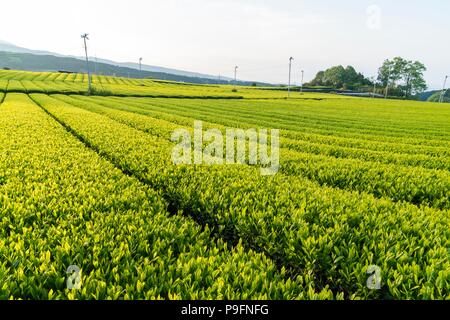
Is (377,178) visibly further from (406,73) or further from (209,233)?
(406,73)

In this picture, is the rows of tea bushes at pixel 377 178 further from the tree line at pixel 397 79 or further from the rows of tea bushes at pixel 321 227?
the tree line at pixel 397 79

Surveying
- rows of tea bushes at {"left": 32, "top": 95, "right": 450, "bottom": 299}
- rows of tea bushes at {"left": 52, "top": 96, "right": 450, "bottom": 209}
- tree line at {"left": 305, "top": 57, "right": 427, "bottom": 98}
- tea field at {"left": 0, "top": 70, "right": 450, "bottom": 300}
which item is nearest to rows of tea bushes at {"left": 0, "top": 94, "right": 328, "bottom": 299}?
tea field at {"left": 0, "top": 70, "right": 450, "bottom": 300}

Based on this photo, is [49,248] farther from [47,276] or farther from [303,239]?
[303,239]

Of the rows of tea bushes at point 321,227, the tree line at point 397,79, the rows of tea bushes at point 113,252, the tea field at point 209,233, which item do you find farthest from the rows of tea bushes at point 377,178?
the tree line at point 397,79

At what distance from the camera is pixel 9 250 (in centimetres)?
374

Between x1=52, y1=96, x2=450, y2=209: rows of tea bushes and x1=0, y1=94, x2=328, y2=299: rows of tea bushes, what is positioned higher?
x1=0, y1=94, x2=328, y2=299: rows of tea bushes

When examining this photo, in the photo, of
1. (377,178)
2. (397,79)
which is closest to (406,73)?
(397,79)

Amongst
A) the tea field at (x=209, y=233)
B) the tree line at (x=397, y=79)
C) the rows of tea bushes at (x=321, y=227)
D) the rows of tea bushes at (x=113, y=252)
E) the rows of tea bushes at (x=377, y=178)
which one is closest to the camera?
the rows of tea bushes at (x=113, y=252)

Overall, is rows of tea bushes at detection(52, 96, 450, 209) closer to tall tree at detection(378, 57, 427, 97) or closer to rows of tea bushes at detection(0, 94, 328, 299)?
rows of tea bushes at detection(0, 94, 328, 299)

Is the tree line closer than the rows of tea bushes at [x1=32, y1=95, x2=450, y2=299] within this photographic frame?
No

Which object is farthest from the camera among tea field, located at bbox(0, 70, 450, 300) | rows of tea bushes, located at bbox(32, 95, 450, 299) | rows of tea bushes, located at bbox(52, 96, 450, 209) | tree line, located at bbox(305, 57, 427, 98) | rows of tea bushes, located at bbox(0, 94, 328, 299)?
tree line, located at bbox(305, 57, 427, 98)

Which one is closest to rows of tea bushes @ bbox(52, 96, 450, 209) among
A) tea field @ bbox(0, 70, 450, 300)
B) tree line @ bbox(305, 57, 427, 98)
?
tea field @ bbox(0, 70, 450, 300)

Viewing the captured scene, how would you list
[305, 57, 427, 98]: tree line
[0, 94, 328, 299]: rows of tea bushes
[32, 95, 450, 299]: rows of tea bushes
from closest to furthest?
1. [0, 94, 328, 299]: rows of tea bushes
2. [32, 95, 450, 299]: rows of tea bushes
3. [305, 57, 427, 98]: tree line
